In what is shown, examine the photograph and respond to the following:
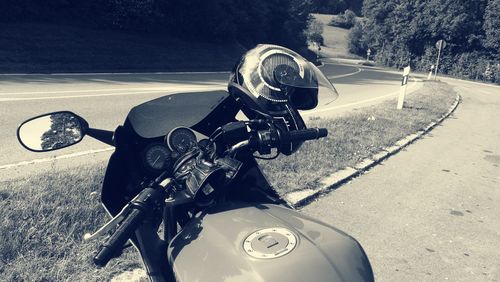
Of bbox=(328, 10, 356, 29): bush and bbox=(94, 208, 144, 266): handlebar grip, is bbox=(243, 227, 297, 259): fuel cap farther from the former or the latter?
bbox=(328, 10, 356, 29): bush

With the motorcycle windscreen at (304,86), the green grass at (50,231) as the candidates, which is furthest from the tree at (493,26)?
the motorcycle windscreen at (304,86)

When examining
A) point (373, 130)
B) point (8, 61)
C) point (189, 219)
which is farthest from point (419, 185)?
point (8, 61)

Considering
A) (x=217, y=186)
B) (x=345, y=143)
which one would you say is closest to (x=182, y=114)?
(x=217, y=186)

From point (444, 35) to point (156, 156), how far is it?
5397 centimetres

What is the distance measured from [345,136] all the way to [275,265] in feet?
21.3

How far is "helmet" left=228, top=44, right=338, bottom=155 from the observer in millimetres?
1767

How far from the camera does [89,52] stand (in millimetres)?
18203

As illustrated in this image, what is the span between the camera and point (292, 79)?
1793 mm

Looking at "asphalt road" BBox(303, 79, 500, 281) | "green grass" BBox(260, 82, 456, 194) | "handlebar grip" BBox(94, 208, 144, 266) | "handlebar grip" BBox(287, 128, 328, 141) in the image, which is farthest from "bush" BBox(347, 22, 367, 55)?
"handlebar grip" BBox(94, 208, 144, 266)

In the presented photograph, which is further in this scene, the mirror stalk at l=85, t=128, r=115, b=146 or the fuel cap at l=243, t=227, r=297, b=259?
the mirror stalk at l=85, t=128, r=115, b=146

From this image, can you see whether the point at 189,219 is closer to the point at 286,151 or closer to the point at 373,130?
the point at 286,151

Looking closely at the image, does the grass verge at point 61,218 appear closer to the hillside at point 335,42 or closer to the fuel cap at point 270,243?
the fuel cap at point 270,243

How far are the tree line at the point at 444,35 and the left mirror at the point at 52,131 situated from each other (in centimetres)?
4554

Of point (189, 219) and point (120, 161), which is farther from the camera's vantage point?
point (120, 161)
